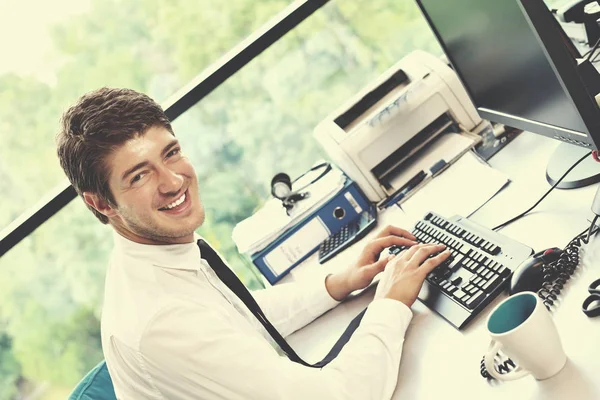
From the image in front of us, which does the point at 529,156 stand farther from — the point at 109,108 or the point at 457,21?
the point at 109,108

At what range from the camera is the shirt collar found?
1.27m

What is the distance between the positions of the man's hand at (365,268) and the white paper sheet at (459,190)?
15 centimetres

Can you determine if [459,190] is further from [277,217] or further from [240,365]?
[240,365]

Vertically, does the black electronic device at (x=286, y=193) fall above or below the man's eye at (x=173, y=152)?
below

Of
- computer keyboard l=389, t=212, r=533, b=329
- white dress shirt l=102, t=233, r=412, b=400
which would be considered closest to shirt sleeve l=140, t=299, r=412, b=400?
white dress shirt l=102, t=233, r=412, b=400

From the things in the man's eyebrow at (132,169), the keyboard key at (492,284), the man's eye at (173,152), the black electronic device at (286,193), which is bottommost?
the keyboard key at (492,284)

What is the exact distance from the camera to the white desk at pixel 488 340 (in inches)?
34.4

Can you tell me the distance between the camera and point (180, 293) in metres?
1.22

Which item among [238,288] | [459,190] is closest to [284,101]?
[459,190]

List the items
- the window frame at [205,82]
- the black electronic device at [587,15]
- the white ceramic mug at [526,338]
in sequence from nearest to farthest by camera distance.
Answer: the white ceramic mug at [526,338]
the black electronic device at [587,15]
the window frame at [205,82]

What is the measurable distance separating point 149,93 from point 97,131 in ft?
4.07

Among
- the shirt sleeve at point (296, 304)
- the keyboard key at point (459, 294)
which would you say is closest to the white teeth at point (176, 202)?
the shirt sleeve at point (296, 304)

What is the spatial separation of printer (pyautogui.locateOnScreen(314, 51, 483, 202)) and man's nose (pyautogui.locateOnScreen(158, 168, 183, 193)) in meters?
0.63

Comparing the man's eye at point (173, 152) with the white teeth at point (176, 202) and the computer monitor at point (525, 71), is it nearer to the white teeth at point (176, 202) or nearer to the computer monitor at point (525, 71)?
the white teeth at point (176, 202)
